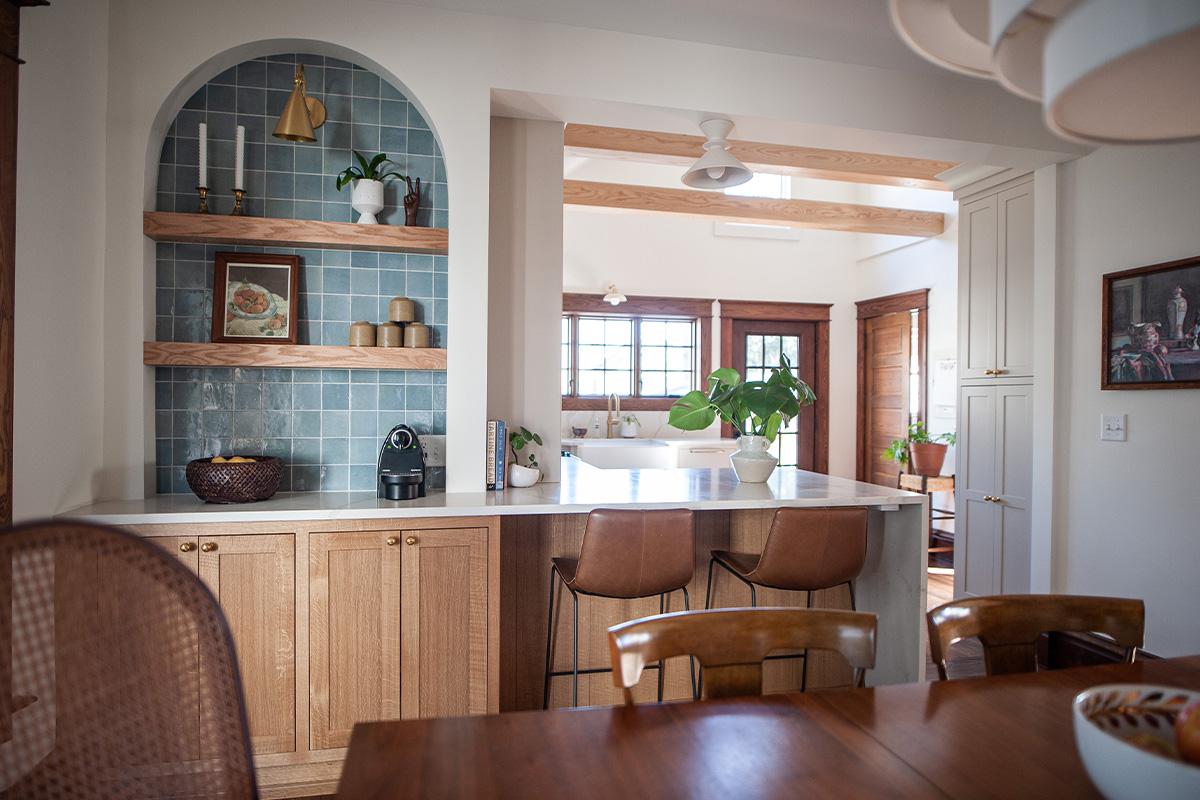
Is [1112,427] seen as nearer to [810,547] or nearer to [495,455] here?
[810,547]

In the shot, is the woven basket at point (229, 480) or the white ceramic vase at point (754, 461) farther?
the white ceramic vase at point (754, 461)

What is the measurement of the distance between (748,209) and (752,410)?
9.33 feet

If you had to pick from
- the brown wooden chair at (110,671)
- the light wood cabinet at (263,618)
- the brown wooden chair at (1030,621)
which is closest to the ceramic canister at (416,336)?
the light wood cabinet at (263,618)

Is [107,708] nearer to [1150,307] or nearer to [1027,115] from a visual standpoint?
[1150,307]

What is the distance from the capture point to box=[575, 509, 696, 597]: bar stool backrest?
2115 millimetres

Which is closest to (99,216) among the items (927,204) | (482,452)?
(482,452)

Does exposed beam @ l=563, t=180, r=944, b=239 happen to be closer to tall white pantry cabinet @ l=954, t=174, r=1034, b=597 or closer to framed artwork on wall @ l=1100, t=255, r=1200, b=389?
tall white pantry cabinet @ l=954, t=174, r=1034, b=597

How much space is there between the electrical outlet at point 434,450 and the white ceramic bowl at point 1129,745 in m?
2.19

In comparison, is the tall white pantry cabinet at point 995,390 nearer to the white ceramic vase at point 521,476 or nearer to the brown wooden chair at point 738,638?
the white ceramic vase at point 521,476

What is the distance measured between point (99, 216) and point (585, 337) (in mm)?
4345

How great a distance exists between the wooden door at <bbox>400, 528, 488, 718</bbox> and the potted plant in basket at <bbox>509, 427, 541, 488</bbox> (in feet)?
1.52

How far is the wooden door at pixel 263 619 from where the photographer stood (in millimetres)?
2078

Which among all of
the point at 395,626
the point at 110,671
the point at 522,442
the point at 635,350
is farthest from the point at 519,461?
the point at 635,350

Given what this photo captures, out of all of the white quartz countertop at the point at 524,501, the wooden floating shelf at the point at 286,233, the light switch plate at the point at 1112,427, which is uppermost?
the wooden floating shelf at the point at 286,233
